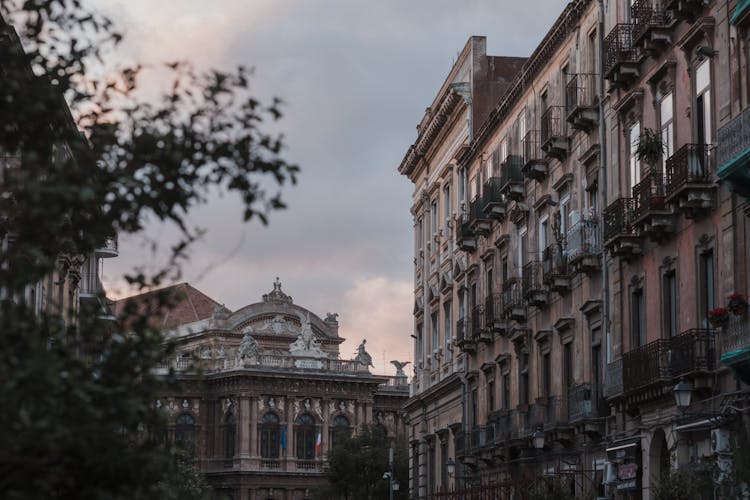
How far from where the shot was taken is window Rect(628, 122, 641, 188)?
33219 mm

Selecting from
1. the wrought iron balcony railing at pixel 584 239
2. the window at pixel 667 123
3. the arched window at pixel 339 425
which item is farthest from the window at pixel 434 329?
the arched window at pixel 339 425

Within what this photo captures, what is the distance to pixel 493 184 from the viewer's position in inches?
1891

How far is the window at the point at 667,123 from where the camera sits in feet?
101

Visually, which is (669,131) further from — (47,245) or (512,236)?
(47,245)

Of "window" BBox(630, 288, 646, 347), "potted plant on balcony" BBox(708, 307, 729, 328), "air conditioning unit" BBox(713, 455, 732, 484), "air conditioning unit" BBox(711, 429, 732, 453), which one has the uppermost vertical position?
"window" BBox(630, 288, 646, 347)

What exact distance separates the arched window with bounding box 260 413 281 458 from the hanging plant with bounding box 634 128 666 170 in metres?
73.7

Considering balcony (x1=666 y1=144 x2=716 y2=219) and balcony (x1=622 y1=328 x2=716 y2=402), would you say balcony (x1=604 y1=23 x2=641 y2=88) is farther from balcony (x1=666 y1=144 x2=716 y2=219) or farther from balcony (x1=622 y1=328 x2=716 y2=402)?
balcony (x1=622 y1=328 x2=716 y2=402)

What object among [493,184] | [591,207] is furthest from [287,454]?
[591,207]

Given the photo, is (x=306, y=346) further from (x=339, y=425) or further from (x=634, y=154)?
(x=634, y=154)

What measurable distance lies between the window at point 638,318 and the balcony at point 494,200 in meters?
13.3

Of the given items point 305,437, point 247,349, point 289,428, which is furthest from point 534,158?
point 305,437

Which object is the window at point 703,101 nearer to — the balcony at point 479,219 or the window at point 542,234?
the window at point 542,234

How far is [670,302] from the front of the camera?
1230 inches

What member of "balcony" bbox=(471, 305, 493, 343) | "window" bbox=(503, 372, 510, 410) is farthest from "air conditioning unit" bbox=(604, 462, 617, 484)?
"balcony" bbox=(471, 305, 493, 343)
